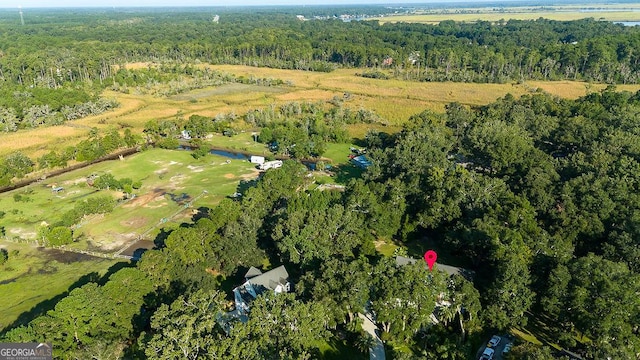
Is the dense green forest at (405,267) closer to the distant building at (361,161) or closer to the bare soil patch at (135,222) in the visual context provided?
the bare soil patch at (135,222)

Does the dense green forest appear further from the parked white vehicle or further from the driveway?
the parked white vehicle

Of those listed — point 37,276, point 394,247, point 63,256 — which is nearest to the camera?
point 37,276

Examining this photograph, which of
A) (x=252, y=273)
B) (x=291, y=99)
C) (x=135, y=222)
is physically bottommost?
(x=135, y=222)

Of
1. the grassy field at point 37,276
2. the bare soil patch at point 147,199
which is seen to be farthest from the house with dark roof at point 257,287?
the bare soil patch at point 147,199

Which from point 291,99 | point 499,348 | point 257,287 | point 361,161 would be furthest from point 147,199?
point 291,99

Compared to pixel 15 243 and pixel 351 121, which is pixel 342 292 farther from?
pixel 351 121

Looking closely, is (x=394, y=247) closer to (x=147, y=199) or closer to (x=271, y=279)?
(x=271, y=279)
